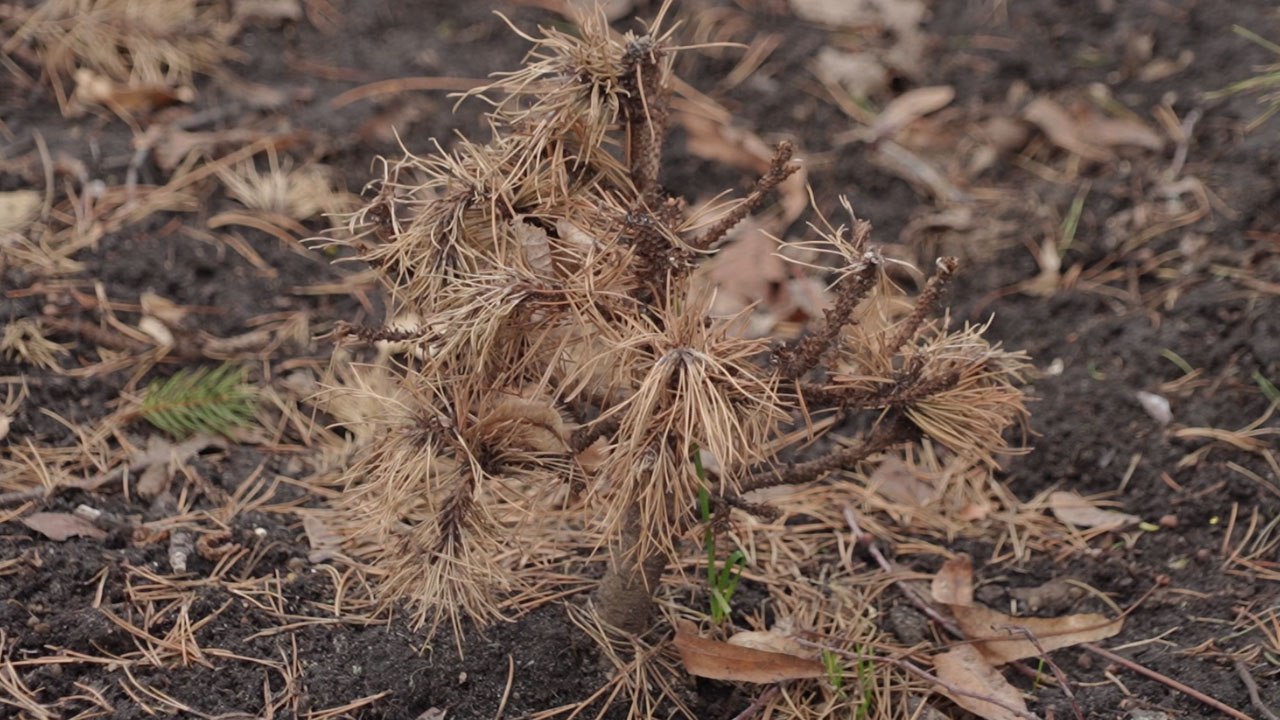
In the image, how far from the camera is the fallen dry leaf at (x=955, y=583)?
2.27 m

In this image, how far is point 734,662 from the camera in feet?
6.61

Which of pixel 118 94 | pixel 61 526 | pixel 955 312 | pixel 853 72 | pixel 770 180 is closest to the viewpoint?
pixel 770 180

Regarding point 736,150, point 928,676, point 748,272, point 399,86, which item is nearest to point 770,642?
point 928,676

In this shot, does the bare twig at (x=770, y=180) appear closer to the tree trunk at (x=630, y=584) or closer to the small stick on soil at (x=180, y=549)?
the tree trunk at (x=630, y=584)

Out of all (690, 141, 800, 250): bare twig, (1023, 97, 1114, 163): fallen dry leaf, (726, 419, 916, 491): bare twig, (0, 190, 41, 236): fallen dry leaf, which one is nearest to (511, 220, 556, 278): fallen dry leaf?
(690, 141, 800, 250): bare twig

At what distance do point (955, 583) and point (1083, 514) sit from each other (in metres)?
0.39

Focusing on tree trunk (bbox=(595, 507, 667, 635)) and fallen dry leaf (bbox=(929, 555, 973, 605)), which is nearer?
tree trunk (bbox=(595, 507, 667, 635))

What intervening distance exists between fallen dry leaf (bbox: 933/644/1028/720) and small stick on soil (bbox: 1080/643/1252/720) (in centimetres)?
17

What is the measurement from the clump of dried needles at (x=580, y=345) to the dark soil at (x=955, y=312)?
0.33 metres

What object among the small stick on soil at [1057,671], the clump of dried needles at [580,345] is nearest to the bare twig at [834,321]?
the clump of dried needles at [580,345]

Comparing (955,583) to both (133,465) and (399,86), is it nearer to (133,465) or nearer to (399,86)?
(133,465)

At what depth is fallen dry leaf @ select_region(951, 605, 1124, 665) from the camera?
2.14m

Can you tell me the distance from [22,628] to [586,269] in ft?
3.69

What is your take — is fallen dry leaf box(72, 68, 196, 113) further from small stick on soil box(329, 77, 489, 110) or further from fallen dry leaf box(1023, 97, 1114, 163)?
fallen dry leaf box(1023, 97, 1114, 163)
